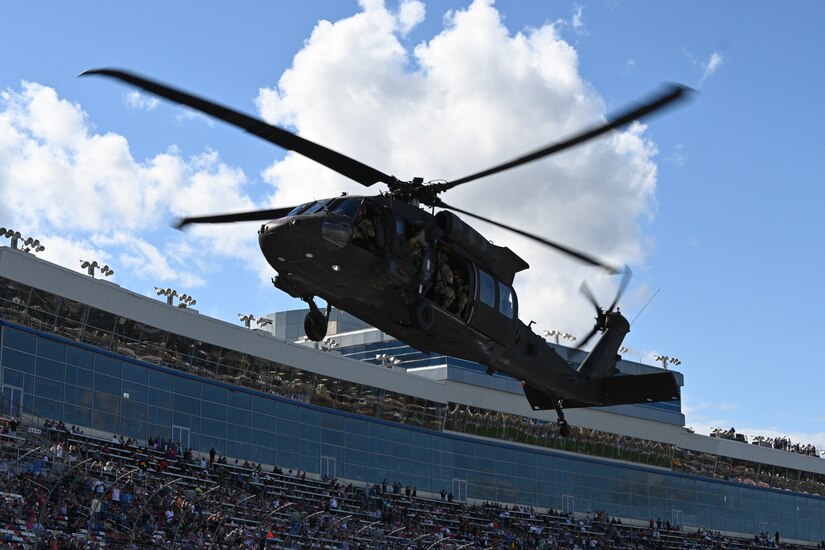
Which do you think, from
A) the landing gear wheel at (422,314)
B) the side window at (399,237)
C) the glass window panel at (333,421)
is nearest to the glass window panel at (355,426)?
the glass window panel at (333,421)

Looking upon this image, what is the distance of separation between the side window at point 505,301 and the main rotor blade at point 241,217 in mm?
6352

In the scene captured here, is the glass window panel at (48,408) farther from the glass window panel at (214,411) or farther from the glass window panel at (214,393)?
the glass window panel at (214,393)

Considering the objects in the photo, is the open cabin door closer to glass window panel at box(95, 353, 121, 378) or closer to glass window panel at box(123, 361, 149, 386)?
glass window panel at box(95, 353, 121, 378)

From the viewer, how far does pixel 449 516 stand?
214ft

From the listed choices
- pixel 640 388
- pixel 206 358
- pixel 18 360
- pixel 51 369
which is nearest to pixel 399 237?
pixel 640 388

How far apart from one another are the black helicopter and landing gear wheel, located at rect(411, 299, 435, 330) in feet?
0.09

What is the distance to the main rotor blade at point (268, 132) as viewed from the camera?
22.7 m

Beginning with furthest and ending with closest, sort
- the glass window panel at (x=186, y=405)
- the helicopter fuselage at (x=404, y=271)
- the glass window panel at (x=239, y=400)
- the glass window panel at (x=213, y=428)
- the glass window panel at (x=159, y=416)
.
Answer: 1. the glass window panel at (x=239, y=400)
2. the glass window panel at (x=213, y=428)
3. the glass window panel at (x=186, y=405)
4. the glass window panel at (x=159, y=416)
5. the helicopter fuselage at (x=404, y=271)

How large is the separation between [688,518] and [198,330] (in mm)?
43487

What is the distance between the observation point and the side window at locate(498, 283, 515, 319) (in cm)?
3110

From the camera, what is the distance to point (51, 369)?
49.6 meters

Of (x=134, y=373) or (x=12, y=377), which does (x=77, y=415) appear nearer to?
(x=12, y=377)

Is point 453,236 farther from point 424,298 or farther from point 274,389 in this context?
point 274,389

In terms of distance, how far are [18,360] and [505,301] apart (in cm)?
2531
